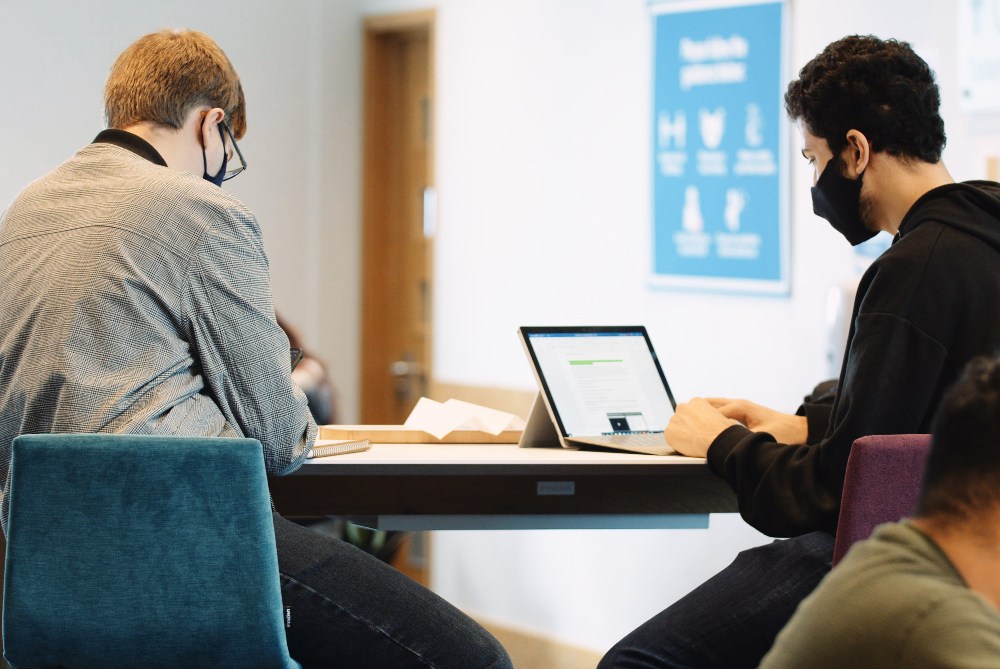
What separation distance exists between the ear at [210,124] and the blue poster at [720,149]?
1734mm

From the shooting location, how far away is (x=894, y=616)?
626mm

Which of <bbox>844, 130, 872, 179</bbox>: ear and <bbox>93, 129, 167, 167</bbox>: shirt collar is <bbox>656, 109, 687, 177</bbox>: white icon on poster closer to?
<bbox>844, 130, 872, 179</bbox>: ear

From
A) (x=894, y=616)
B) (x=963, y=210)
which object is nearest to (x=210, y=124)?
(x=963, y=210)

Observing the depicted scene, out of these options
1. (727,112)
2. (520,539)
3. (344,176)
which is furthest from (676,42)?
(520,539)

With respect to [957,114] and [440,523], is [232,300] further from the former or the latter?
[957,114]

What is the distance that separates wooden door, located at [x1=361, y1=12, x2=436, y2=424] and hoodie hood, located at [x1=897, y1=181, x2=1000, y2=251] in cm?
255

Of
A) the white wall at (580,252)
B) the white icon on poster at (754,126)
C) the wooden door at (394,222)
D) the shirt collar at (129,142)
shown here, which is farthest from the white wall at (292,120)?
the white icon on poster at (754,126)

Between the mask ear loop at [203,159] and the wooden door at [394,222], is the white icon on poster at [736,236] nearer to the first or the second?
the wooden door at [394,222]

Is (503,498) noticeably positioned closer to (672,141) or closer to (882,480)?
(882,480)

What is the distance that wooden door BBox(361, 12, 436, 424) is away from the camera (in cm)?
389

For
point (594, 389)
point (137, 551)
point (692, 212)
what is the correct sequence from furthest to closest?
point (692, 212)
point (594, 389)
point (137, 551)

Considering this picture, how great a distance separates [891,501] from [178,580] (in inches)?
35.9

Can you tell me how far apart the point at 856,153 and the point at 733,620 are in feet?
2.72

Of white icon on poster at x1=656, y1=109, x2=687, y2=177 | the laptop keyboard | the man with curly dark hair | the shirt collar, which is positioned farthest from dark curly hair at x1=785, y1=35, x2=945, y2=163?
white icon on poster at x1=656, y1=109, x2=687, y2=177
